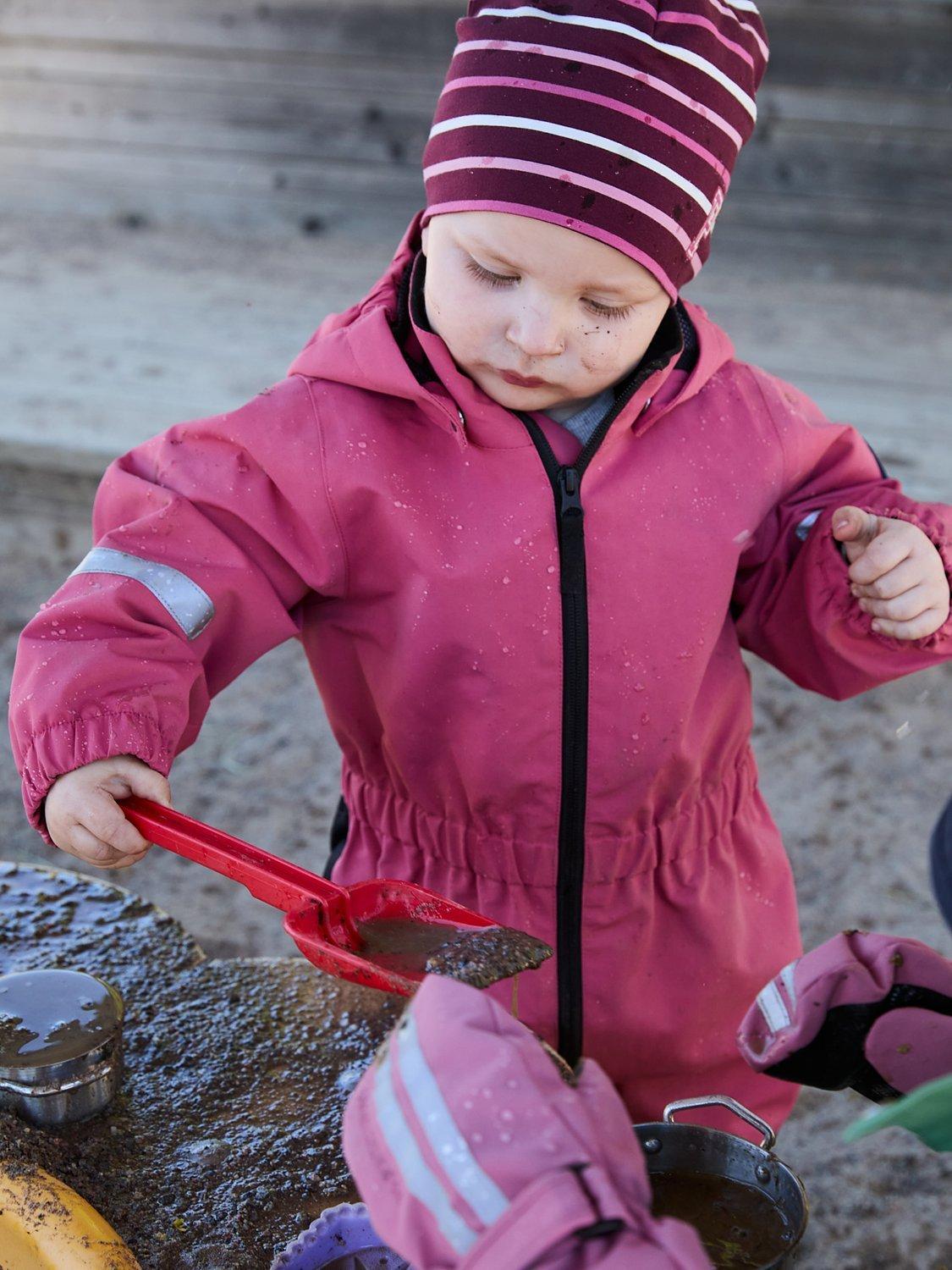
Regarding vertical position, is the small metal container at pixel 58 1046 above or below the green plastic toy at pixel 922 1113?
below

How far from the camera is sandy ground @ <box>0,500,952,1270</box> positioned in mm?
1923

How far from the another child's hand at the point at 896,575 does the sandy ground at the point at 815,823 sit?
37.9 inches

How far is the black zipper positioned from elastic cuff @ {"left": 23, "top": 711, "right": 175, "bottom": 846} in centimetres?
45

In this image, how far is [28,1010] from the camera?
1141 mm

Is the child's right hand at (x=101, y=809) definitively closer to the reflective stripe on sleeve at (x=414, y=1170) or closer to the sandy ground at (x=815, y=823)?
the reflective stripe on sleeve at (x=414, y=1170)

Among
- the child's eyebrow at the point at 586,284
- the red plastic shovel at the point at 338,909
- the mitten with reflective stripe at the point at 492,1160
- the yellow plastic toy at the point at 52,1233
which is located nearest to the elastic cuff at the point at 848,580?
the child's eyebrow at the point at 586,284

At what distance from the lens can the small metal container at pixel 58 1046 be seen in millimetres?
1085

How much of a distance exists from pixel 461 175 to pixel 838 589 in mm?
578

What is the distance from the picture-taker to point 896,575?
137 centimetres

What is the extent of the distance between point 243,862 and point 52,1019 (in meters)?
0.23

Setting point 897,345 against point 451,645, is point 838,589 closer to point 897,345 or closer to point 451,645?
point 451,645

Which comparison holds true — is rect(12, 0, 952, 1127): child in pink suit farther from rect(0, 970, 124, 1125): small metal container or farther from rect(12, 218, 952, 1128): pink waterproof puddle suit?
rect(0, 970, 124, 1125): small metal container

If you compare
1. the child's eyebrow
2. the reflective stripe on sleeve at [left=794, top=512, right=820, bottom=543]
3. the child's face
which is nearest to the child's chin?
the child's face

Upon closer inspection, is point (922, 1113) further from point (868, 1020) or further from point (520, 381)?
point (520, 381)
